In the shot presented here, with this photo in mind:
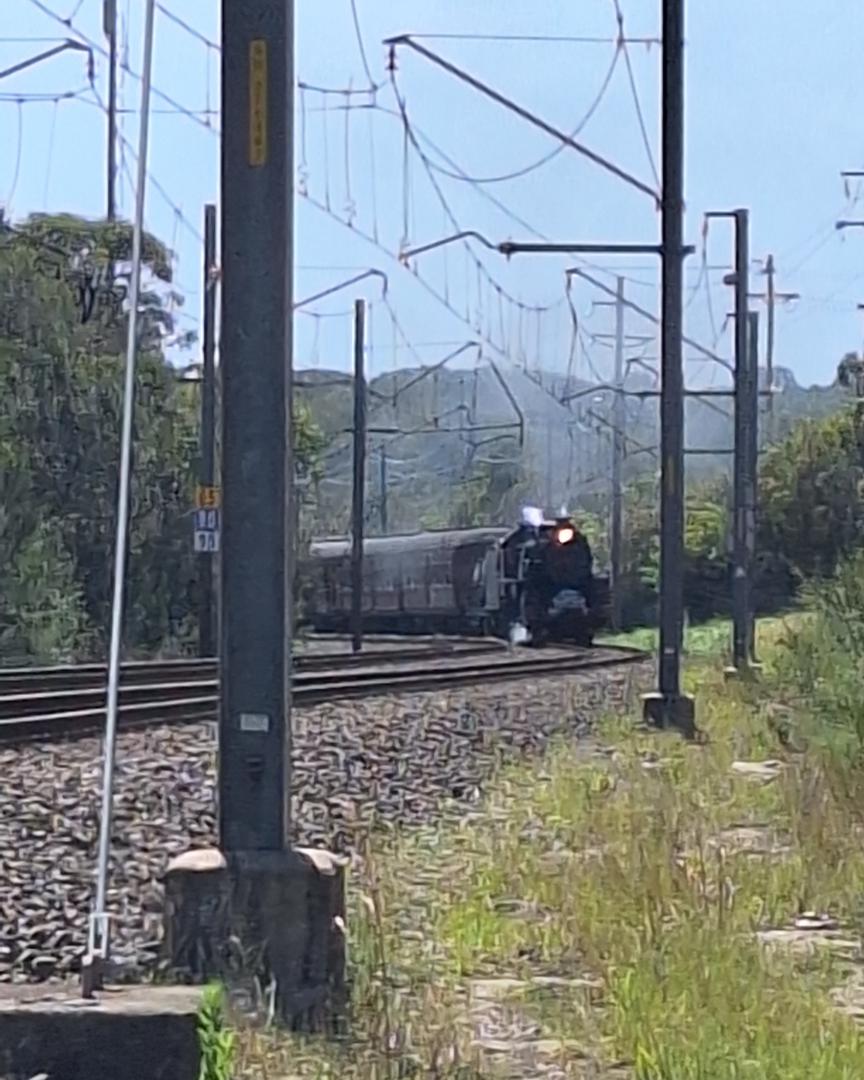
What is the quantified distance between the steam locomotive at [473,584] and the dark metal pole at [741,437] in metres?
13.4

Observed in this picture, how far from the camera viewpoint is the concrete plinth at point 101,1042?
616cm

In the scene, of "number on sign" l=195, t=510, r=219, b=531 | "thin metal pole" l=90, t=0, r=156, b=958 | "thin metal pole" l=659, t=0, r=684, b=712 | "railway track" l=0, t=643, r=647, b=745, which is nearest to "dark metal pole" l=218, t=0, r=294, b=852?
"thin metal pole" l=90, t=0, r=156, b=958

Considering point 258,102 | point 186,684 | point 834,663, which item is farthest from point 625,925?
point 186,684

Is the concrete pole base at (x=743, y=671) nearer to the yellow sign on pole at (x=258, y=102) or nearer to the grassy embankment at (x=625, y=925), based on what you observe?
the grassy embankment at (x=625, y=925)

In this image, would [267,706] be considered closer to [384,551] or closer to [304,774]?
[304,774]

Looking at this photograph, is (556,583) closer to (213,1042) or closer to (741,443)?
(741,443)

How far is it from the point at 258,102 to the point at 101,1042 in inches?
135

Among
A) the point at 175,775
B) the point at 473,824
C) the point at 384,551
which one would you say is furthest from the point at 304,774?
the point at 384,551

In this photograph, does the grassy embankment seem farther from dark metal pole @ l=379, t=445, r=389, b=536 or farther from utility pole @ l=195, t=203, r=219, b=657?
dark metal pole @ l=379, t=445, r=389, b=536

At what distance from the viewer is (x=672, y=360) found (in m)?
22.2

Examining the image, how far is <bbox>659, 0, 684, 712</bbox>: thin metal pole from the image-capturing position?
21.7m

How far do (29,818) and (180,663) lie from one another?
746 inches

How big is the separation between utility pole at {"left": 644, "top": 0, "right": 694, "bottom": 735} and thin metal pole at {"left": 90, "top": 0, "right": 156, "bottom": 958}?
14.0 m

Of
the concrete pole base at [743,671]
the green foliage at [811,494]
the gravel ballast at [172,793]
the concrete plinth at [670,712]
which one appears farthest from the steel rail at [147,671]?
the green foliage at [811,494]
